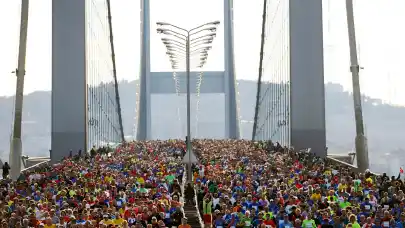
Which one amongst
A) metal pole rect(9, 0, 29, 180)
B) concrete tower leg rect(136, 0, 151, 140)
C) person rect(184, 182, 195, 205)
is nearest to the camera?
person rect(184, 182, 195, 205)

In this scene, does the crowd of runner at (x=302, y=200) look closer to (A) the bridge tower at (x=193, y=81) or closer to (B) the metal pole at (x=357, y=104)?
(B) the metal pole at (x=357, y=104)

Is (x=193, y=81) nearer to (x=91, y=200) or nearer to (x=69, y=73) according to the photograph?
(x=69, y=73)

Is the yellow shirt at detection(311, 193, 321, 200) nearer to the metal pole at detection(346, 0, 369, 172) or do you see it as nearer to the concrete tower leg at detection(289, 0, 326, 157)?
the metal pole at detection(346, 0, 369, 172)

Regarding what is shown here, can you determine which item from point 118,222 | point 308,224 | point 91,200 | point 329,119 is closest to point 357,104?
point 91,200

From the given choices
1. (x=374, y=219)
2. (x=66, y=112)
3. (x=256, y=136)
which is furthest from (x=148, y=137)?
(x=374, y=219)

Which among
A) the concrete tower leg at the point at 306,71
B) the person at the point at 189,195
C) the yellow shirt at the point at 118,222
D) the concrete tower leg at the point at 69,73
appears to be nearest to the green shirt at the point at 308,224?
the yellow shirt at the point at 118,222

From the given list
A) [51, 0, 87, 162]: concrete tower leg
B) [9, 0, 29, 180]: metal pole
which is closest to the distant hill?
[51, 0, 87, 162]: concrete tower leg
